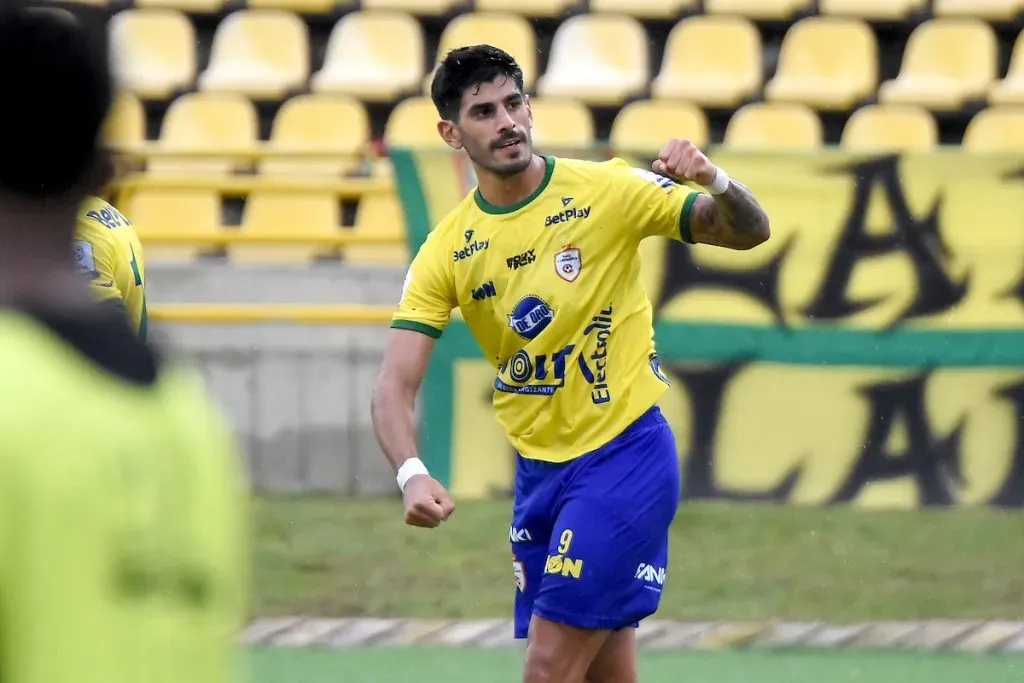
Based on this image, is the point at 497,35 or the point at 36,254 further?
the point at 497,35

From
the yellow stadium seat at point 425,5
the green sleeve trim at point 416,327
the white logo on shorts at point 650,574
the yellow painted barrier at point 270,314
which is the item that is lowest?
the white logo on shorts at point 650,574

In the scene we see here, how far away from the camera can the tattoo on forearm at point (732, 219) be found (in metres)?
5.48

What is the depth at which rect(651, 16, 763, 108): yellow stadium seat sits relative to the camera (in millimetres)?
14266

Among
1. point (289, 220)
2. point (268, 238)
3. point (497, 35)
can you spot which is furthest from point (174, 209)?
point (497, 35)

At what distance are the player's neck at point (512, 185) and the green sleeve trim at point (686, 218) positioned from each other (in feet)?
1.62

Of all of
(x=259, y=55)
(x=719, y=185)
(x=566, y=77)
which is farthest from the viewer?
(x=259, y=55)

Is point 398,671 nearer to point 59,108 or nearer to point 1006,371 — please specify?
point 1006,371

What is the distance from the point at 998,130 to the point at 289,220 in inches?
221

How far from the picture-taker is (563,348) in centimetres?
568

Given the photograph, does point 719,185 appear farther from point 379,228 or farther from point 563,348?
point 379,228

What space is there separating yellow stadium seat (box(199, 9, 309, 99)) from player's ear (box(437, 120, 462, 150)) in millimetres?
8780

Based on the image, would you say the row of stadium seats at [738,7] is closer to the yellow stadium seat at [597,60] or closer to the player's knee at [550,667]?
the yellow stadium seat at [597,60]

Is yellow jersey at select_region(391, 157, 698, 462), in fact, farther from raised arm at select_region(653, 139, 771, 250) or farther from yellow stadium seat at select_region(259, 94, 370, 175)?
yellow stadium seat at select_region(259, 94, 370, 175)

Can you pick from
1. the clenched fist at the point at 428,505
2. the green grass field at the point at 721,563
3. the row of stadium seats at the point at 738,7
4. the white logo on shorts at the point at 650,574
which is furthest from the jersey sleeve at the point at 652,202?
the row of stadium seats at the point at 738,7
